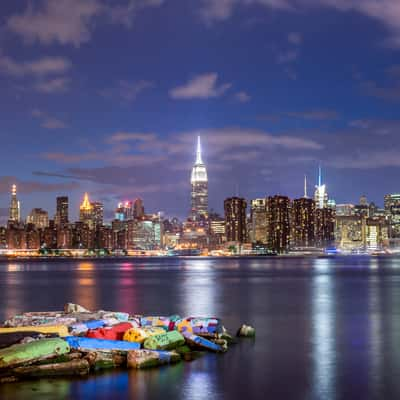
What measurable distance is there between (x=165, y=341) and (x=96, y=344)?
8.55ft

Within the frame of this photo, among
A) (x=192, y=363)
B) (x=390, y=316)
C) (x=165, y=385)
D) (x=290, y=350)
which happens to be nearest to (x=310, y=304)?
(x=390, y=316)

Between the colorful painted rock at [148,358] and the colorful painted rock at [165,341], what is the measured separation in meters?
0.81

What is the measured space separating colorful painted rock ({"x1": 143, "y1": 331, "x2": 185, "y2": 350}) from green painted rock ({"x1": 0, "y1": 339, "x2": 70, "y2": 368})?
307 centimetres

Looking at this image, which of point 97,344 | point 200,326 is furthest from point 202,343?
point 97,344

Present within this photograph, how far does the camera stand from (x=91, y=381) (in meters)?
20.1

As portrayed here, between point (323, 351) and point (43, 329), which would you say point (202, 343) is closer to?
point (323, 351)

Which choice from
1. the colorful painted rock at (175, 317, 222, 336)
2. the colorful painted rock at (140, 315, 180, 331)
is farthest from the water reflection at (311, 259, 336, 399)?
the colorful painted rock at (140, 315, 180, 331)

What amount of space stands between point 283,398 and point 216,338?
8.16 m

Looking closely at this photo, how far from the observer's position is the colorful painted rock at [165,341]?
77.8ft

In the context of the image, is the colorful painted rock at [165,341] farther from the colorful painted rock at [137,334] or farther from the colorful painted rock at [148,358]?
the colorful painted rock at [148,358]

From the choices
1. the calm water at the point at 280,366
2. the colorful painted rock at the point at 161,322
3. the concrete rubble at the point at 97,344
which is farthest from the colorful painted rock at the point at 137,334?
the colorful painted rock at the point at 161,322

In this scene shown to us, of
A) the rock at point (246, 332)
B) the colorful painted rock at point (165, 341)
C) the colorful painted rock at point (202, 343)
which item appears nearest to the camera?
the colorful painted rock at point (165, 341)

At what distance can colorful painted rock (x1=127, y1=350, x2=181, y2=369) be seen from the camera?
22.0 metres

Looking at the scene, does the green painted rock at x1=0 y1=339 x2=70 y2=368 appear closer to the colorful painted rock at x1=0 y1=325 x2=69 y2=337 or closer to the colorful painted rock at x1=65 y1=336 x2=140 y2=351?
the colorful painted rock at x1=65 y1=336 x2=140 y2=351
